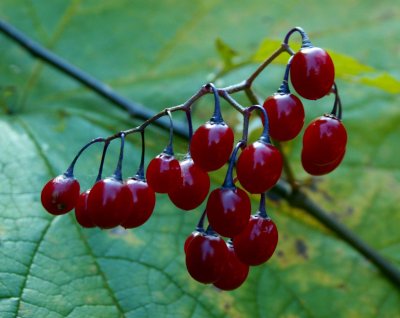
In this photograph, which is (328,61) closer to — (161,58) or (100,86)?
(100,86)

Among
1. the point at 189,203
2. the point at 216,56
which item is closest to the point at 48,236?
the point at 189,203

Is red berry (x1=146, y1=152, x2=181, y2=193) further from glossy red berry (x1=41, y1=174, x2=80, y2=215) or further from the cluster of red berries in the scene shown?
glossy red berry (x1=41, y1=174, x2=80, y2=215)

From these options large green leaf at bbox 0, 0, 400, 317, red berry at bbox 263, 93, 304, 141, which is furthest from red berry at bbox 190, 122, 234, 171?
large green leaf at bbox 0, 0, 400, 317

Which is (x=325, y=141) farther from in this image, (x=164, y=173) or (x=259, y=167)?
(x=164, y=173)

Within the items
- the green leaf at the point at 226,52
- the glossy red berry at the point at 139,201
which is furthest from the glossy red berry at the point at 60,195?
the green leaf at the point at 226,52

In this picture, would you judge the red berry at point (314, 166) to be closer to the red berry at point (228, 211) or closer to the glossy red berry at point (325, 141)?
the glossy red berry at point (325, 141)

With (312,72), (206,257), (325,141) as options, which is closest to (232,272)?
(206,257)
